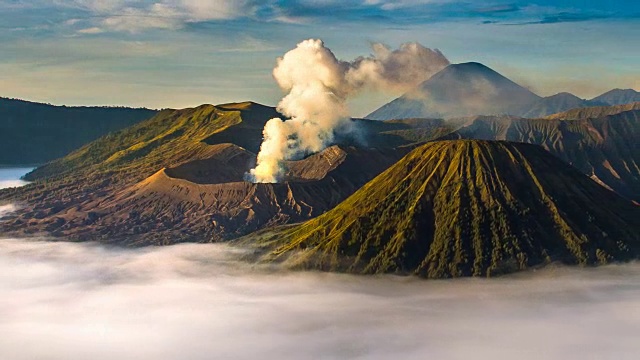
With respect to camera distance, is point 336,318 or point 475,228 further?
point 475,228

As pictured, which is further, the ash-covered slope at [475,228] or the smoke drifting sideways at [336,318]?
the ash-covered slope at [475,228]

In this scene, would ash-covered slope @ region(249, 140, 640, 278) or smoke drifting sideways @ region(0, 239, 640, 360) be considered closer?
smoke drifting sideways @ region(0, 239, 640, 360)

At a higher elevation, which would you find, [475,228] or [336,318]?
[475,228]

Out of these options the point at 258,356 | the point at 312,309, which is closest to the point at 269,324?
the point at 312,309

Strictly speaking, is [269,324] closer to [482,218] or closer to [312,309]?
[312,309]

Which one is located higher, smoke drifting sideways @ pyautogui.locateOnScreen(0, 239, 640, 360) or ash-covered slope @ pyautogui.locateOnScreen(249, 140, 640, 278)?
ash-covered slope @ pyautogui.locateOnScreen(249, 140, 640, 278)
